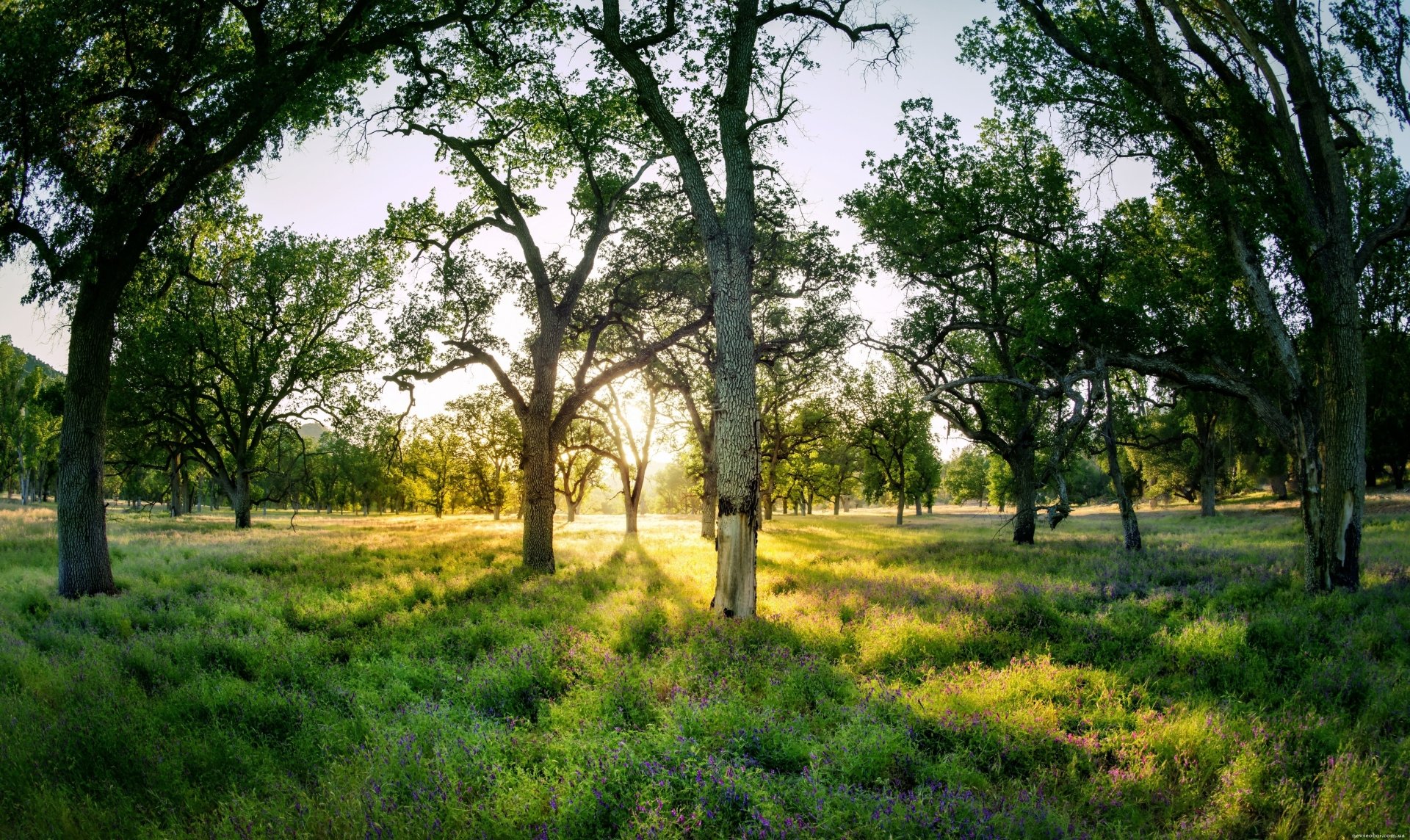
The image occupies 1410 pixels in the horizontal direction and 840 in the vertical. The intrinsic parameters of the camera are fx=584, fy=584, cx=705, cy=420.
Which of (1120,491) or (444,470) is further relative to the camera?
(444,470)

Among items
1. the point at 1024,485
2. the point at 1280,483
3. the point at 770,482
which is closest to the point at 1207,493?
the point at 1280,483

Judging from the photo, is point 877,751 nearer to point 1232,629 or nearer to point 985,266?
point 1232,629

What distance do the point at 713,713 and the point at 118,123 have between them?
A: 1425 centimetres

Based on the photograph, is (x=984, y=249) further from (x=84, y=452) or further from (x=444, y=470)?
(x=444, y=470)

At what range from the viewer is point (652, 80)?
9695 mm

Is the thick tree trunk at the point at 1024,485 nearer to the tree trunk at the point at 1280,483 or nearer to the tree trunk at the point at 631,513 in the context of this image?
the tree trunk at the point at 631,513

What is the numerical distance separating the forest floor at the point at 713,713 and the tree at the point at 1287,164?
7.31 ft

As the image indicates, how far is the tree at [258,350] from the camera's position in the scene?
89.3ft

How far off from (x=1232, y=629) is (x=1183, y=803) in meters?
4.50

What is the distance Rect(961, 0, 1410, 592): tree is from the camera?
30.8 feet

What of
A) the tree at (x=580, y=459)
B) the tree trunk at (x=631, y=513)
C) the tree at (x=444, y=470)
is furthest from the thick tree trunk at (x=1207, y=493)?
the tree at (x=444, y=470)

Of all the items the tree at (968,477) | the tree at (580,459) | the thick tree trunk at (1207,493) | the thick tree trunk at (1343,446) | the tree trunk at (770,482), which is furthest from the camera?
the tree at (968,477)

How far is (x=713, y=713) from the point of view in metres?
4.85

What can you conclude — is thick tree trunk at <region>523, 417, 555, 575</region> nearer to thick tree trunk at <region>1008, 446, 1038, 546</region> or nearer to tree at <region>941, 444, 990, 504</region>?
thick tree trunk at <region>1008, 446, 1038, 546</region>
